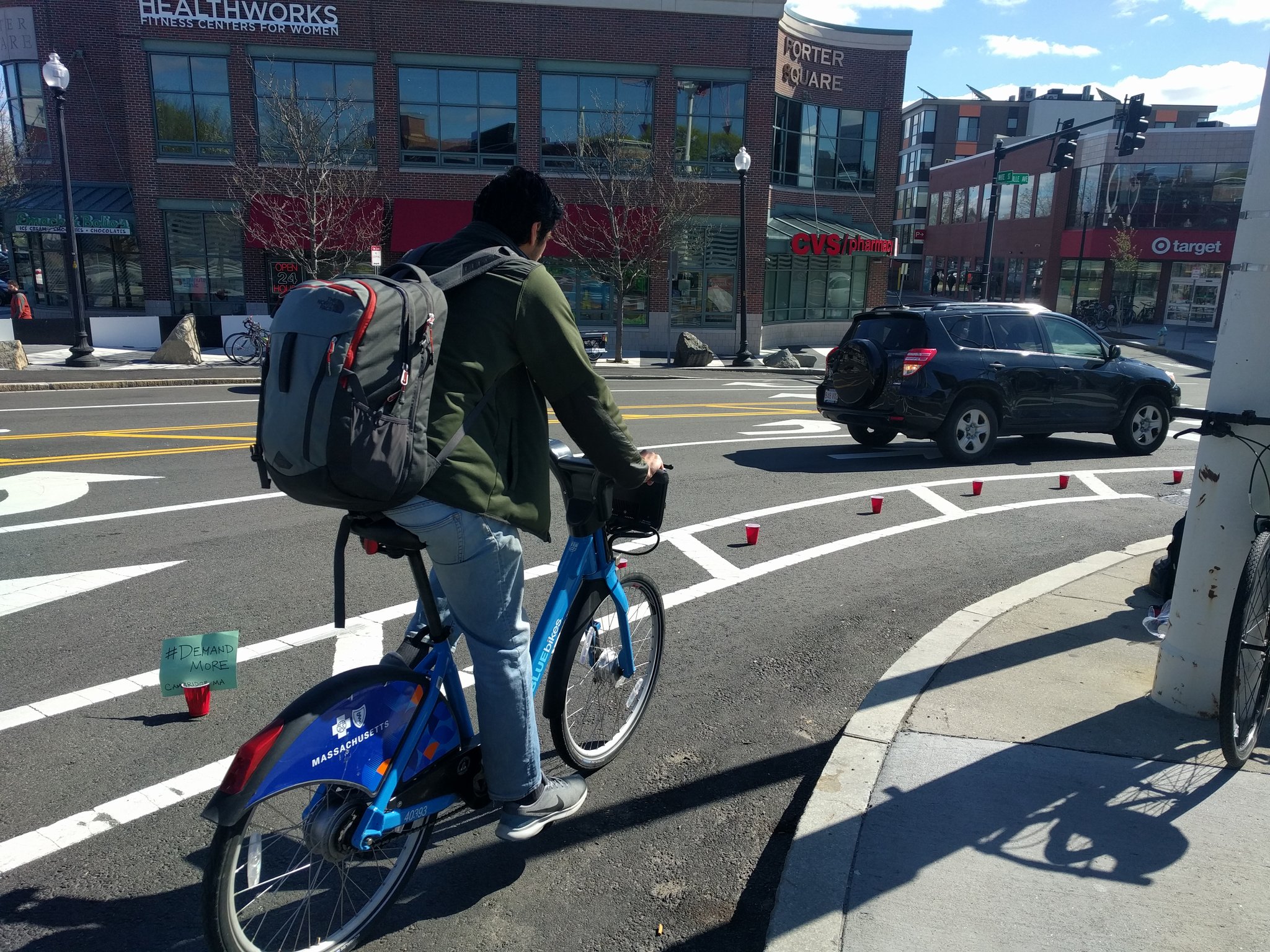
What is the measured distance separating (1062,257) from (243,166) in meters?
43.1

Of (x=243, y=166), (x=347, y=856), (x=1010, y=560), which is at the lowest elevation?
(x=1010, y=560)

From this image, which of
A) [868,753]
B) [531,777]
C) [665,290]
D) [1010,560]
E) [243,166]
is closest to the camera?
[531,777]

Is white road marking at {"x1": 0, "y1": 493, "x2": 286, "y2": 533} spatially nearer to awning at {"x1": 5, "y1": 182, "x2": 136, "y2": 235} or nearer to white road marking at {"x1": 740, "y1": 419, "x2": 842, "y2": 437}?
white road marking at {"x1": 740, "y1": 419, "x2": 842, "y2": 437}

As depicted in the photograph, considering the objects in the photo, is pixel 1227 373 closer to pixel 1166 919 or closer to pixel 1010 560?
pixel 1166 919

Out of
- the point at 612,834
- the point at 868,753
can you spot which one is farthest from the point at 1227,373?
the point at 612,834

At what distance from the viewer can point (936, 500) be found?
30.2ft

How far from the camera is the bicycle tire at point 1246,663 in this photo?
11.6ft

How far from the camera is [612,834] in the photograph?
11.4 feet

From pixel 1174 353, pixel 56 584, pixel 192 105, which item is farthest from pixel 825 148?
pixel 56 584

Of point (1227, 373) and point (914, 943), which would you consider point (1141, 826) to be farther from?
point (1227, 373)

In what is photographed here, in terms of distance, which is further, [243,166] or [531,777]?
[243,166]

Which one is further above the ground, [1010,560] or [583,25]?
[583,25]

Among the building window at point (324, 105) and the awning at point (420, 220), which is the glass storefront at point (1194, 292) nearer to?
the awning at point (420, 220)

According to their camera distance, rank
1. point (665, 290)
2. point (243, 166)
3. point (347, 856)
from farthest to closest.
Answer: point (665, 290)
point (243, 166)
point (347, 856)
